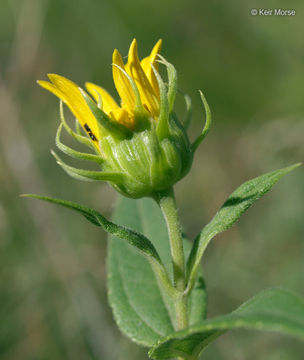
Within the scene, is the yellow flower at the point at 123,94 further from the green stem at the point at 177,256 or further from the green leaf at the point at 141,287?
the green leaf at the point at 141,287

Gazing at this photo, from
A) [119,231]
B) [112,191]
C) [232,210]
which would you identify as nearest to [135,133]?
[119,231]

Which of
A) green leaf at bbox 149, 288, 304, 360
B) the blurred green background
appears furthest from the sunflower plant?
the blurred green background

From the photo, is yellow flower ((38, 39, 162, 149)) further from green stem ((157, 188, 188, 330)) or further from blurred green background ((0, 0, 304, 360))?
blurred green background ((0, 0, 304, 360))

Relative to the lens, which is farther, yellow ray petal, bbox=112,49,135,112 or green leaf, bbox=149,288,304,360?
yellow ray petal, bbox=112,49,135,112

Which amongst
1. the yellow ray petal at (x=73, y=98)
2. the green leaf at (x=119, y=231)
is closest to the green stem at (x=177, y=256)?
the green leaf at (x=119, y=231)

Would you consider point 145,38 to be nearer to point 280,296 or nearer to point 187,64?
point 187,64

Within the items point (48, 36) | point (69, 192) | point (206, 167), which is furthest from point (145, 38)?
point (69, 192)
